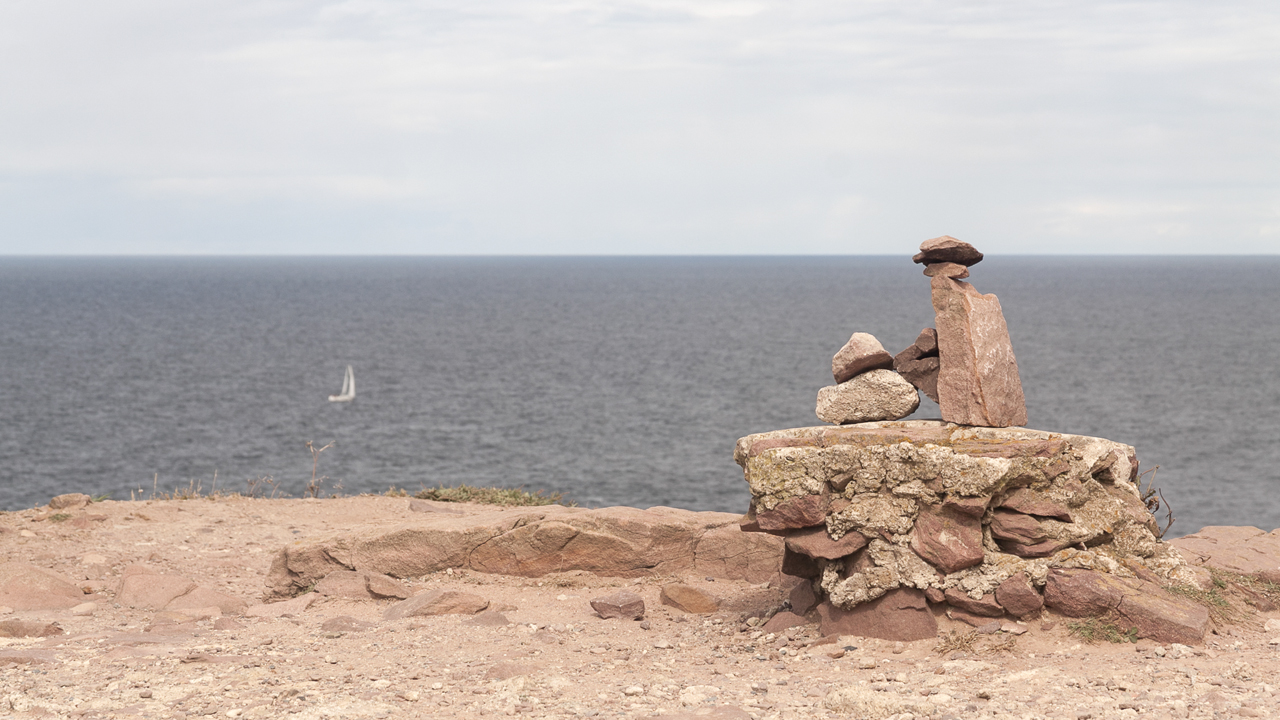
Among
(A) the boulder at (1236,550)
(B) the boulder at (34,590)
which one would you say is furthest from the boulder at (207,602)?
(A) the boulder at (1236,550)

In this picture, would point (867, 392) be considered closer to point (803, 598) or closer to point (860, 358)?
point (860, 358)

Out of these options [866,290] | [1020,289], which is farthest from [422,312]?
[1020,289]

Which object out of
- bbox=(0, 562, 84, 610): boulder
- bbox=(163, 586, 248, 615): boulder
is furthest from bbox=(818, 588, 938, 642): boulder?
bbox=(0, 562, 84, 610): boulder

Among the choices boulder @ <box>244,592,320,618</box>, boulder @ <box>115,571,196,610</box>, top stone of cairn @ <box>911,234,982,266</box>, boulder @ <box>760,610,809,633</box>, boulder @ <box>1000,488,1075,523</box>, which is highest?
top stone of cairn @ <box>911,234,982,266</box>

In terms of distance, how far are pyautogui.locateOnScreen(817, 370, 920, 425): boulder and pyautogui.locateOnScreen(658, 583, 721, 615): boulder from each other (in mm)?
2831

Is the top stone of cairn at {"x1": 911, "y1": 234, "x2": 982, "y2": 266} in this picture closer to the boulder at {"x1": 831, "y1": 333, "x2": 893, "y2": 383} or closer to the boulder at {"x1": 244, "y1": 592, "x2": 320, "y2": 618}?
the boulder at {"x1": 831, "y1": 333, "x2": 893, "y2": 383}

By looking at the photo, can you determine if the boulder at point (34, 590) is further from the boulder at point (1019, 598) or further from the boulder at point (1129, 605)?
the boulder at point (1129, 605)

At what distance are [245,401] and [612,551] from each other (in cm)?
5107

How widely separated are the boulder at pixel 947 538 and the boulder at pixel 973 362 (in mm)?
1020

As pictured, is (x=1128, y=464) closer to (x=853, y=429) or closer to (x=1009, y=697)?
(x=853, y=429)

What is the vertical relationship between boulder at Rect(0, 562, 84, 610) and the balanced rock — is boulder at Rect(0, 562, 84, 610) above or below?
below

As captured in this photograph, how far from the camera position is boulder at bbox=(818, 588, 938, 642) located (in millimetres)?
10047

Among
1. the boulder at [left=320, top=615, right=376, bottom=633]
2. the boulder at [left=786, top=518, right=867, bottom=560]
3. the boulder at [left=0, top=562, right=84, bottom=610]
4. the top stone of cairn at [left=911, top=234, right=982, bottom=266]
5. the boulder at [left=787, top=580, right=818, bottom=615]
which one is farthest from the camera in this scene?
the boulder at [left=0, top=562, right=84, bottom=610]

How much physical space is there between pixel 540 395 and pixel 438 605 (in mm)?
50382
